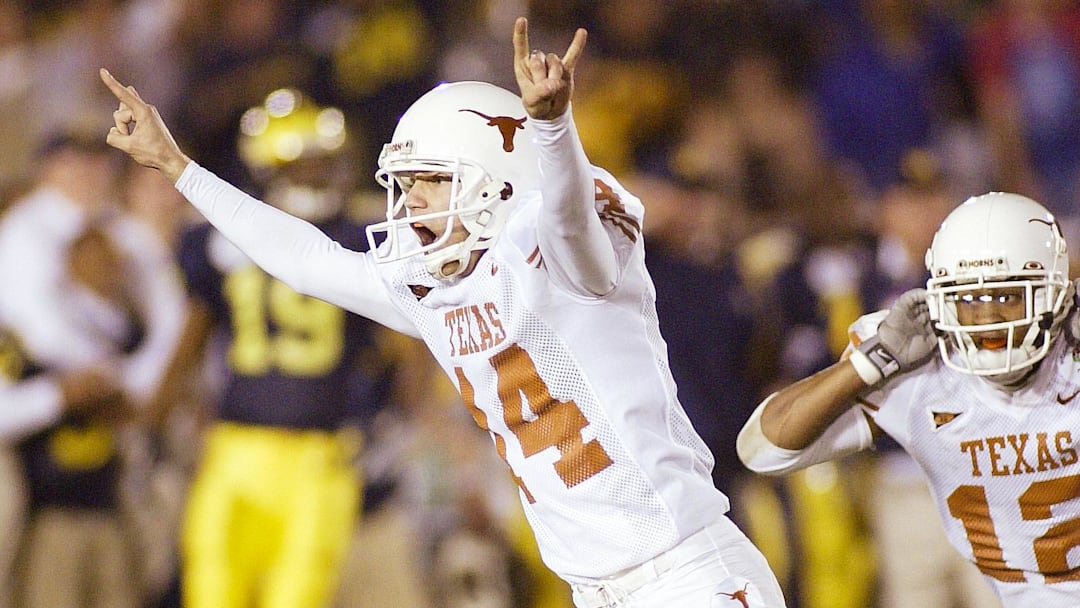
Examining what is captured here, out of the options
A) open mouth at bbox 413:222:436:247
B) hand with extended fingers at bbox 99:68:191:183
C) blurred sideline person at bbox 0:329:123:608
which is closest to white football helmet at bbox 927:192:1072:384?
open mouth at bbox 413:222:436:247

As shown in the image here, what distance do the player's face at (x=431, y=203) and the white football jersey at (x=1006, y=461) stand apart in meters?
0.91

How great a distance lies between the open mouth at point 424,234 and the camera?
228cm

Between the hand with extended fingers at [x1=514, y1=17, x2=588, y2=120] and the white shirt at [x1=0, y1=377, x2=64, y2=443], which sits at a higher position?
the hand with extended fingers at [x1=514, y1=17, x2=588, y2=120]

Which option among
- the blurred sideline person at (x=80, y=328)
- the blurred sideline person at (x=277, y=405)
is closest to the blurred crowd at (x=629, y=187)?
the blurred sideline person at (x=80, y=328)

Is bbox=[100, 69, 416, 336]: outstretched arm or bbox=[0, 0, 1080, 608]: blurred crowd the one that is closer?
bbox=[100, 69, 416, 336]: outstretched arm

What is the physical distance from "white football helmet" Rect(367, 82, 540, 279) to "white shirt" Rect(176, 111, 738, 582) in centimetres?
5

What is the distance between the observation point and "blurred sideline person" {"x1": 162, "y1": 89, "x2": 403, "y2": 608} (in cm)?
429

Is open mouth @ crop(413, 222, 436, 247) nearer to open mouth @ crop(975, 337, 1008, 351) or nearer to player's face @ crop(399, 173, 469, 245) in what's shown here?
player's face @ crop(399, 173, 469, 245)

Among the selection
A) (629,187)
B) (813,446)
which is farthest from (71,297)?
(813,446)

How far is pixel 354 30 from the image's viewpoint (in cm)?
519

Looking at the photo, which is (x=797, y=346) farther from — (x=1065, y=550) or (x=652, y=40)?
(x=1065, y=550)

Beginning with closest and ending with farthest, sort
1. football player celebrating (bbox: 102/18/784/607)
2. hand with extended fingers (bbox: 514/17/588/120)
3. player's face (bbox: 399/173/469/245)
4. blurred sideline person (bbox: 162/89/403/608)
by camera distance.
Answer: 1. hand with extended fingers (bbox: 514/17/588/120)
2. football player celebrating (bbox: 102/18/784/607)
3. player's face (bbox: 399/173/469/245)
4. blurred sideline person (bbox: 162/89/403/608)

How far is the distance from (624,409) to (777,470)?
0.69 m

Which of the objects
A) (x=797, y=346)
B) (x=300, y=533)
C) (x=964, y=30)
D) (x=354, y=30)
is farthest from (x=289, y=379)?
(x=964, y=30)
